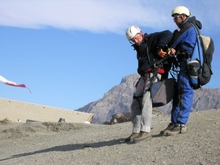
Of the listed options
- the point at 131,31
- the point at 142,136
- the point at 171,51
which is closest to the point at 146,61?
the point at 171,51

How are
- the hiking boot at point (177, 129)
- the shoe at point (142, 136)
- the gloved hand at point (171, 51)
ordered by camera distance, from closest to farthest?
the gloved hand at point (171, 51) < the shoe at point (142, 136) < the hiking boot at point (177, 129)

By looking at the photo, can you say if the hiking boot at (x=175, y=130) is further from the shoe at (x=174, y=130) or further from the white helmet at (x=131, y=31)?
the white helmet at (x=131, y=31)

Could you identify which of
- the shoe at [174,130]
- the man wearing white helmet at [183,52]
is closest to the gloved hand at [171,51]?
the man wearing white helmet at [183,52]

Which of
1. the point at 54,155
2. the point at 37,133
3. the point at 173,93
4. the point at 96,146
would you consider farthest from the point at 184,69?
the point at 37,133

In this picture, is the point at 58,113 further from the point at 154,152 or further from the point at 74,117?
the point at 154,152

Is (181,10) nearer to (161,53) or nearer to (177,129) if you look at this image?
(161,53)

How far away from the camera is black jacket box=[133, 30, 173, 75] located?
7.97 metres

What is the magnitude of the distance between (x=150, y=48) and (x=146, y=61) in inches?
9.2

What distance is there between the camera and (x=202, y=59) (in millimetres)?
8031

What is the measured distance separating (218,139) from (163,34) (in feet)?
6.43

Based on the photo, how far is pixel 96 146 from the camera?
890 cm

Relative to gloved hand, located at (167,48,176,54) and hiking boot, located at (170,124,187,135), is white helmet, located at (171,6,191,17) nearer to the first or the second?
gloved hand, located at (167,48,176,54)

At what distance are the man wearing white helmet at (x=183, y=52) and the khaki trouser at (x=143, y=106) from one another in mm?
436

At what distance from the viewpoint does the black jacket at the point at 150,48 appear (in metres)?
7.97
